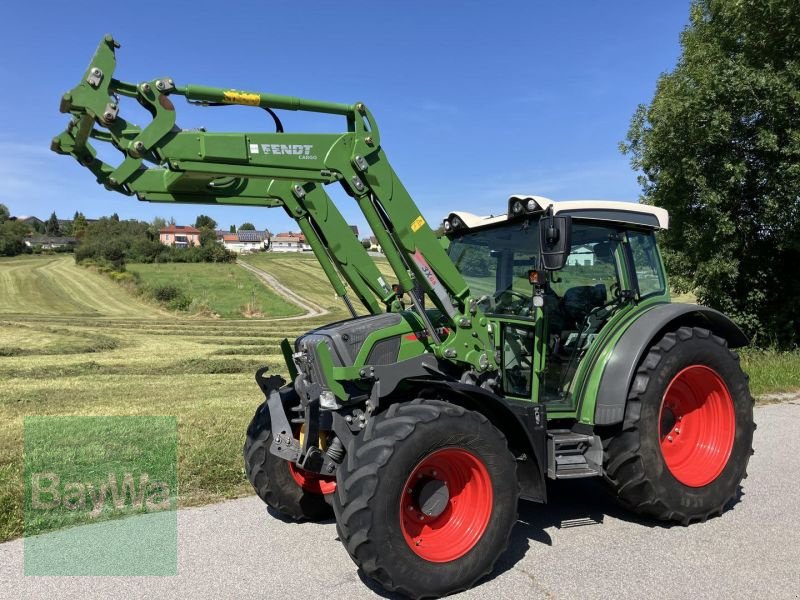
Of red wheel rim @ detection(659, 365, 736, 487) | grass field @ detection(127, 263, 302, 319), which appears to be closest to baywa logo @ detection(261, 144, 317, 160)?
red wheel rim @ detection(659, 365, 736, 487)

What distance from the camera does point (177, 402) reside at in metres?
9.93

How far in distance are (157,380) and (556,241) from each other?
37.5ft

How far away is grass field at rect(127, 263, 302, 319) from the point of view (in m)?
43.5

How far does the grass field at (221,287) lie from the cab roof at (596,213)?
126 ft

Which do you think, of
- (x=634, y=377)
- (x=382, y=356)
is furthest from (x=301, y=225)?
(x=634, y=377)

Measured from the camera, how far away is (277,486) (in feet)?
15.1

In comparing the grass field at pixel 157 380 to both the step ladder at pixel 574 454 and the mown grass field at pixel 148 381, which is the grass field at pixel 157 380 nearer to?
the mown grass field at pixel 148 381

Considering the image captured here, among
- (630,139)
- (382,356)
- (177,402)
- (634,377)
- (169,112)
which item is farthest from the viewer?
(630,139)

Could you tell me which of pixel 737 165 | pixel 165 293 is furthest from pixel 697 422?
pixel 165 293

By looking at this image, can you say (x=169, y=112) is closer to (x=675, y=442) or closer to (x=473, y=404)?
(x=473, y=404)

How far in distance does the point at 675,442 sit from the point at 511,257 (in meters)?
2.04

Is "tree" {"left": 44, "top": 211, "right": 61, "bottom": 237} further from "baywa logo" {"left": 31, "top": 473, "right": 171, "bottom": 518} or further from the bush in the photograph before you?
"baywa logo" {"left": 31, "top": 473, "right": 171, "bottom": 518}

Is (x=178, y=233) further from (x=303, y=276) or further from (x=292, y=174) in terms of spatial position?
(x=292, y=174)

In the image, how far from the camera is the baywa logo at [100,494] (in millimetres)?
4762
